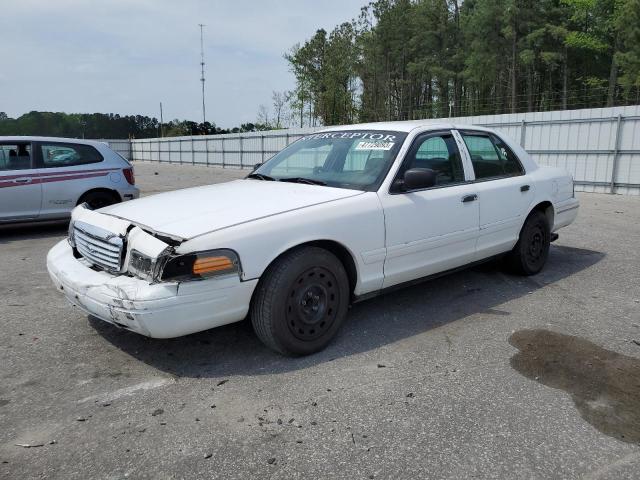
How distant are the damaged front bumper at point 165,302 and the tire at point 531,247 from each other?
311 centimetres

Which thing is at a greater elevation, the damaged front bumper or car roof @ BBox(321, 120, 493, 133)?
car roof @ BBox(321, 120, 493, 133)

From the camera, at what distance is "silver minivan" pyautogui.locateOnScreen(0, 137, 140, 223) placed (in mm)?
7766

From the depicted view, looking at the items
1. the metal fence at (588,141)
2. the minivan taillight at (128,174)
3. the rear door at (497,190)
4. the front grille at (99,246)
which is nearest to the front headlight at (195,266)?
the front grille at (99,246)

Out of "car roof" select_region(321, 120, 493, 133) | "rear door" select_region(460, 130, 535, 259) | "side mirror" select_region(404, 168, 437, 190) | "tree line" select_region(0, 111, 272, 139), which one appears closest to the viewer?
"side mirror" select_region(404, 168, 437, 190)

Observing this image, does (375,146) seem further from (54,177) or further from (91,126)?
(91,126)

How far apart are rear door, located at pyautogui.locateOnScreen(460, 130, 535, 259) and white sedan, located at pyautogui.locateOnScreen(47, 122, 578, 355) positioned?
0.01 m

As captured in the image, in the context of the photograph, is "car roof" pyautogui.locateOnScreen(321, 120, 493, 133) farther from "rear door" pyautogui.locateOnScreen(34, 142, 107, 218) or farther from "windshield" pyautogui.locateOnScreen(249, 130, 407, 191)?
"rear door" pyautogui.locateOnScreen(34, 142, 107, 218)

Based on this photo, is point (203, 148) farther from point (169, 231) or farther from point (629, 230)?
point (169, 231)

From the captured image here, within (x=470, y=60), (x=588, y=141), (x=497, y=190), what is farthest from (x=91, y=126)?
(x=497, y=190)

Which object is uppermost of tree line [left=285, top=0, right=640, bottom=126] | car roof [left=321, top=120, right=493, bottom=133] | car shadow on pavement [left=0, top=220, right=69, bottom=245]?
tree line [left=285, top=0, right=640, bottom=126]

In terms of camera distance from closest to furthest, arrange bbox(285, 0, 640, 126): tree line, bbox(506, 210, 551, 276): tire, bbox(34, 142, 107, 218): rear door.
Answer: bbox(506, 210, 551, 276): tire
bbox(34, 142, 107, 218): rear door
bbox(285, 0, 640, 126): tree line

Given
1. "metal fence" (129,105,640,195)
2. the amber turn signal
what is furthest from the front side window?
"metal fence" (129,105,640,195)

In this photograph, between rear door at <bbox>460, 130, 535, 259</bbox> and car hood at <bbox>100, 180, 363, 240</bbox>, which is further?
rear door at <bbox>460, 130, 535, 259</bbox>

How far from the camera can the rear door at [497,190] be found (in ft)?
15.2
